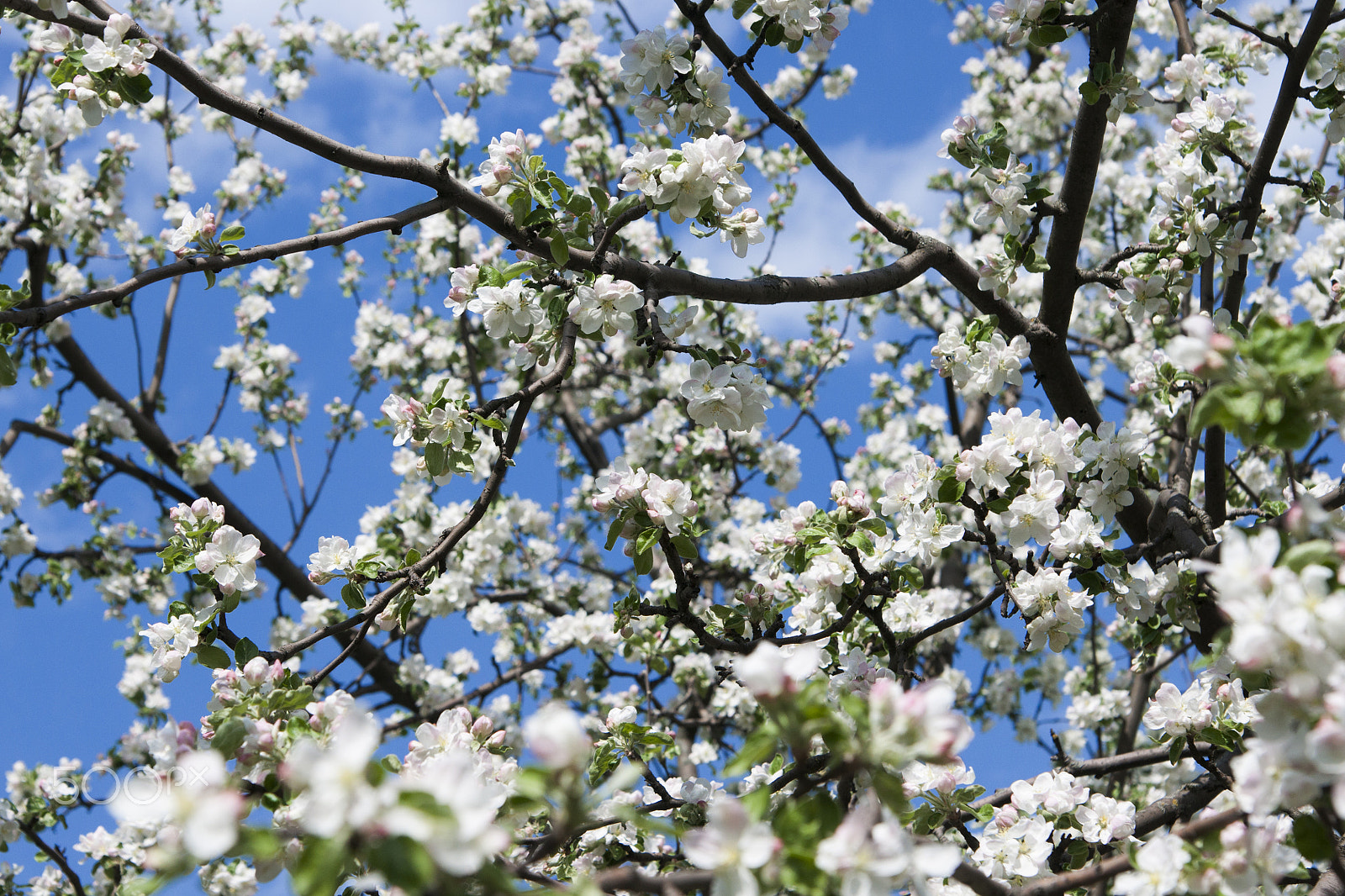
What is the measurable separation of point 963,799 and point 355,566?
5.26 feet

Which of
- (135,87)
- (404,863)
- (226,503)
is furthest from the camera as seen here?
(226,503)

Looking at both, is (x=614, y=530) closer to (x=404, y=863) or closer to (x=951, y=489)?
(x=951, y=489)

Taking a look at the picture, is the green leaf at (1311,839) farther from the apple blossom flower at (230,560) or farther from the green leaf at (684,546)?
the apple blossom flower at (230,560)

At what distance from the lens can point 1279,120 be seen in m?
2.78

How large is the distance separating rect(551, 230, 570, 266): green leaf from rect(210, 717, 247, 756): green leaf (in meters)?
1.23

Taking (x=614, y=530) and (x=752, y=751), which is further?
(x=614, y=530)

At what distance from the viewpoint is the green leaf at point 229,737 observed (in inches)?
59.2

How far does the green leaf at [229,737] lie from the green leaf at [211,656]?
668 mm

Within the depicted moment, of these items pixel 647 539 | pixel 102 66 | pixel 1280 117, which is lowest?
pixel 647 539

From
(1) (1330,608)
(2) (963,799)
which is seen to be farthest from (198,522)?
(1) (1330,608)

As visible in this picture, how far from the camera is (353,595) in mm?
2326

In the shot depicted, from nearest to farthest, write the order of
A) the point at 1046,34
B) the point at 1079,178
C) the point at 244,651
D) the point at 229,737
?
the point at 229,737 → the point at 244,651 → the point at 1046,34 → the point at 1079,178

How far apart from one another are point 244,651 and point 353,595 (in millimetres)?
306

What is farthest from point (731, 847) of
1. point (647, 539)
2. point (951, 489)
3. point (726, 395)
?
point (951, 489)
